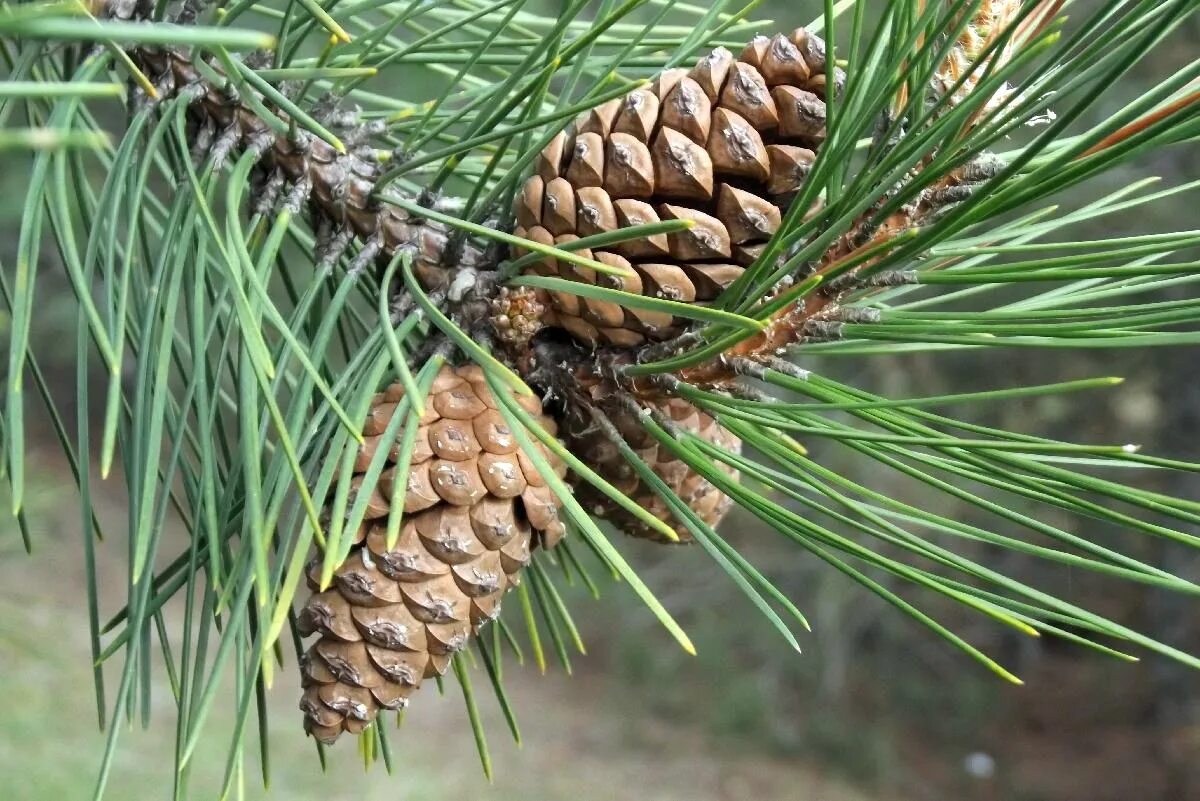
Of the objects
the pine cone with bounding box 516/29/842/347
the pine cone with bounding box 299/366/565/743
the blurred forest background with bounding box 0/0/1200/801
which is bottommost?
the blurred forest background with bounding box 0/0/1200/801

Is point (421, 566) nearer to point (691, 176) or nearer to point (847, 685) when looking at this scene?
point (691, 176)

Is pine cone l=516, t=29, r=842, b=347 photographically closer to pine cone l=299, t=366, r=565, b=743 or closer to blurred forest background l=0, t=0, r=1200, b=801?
pine cone l=299, t=366, r=565, b=743

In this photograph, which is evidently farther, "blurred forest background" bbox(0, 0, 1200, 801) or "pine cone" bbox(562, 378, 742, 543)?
"blurred forest background" bbox(0, 0, 1200, 801)

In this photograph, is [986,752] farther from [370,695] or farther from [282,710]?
[370,695]

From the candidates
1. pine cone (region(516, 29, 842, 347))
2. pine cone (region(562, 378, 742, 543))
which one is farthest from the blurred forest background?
pine cone (region(516, 29, 842, 347))

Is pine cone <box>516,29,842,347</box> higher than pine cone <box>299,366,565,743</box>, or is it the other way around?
pine cone <box>516,29,842,347</box>

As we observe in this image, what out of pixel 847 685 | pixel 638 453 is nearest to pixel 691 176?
Result: pixel 638 453
